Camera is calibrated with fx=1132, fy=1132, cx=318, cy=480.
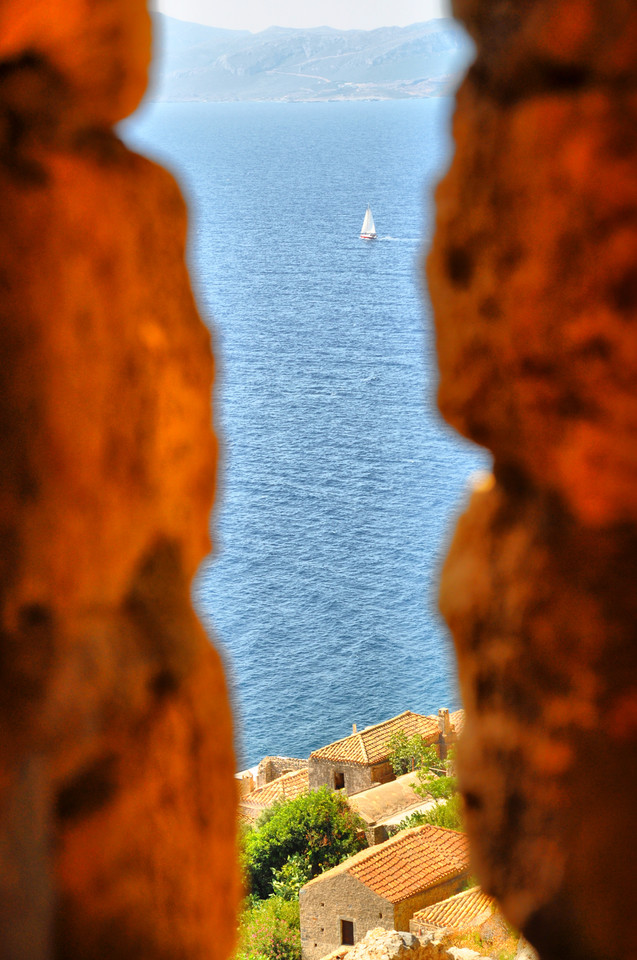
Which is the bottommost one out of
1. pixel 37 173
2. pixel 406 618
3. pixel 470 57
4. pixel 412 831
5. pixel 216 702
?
pixel 406 618

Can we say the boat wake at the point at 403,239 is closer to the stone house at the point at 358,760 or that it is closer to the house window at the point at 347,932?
the stone house at the point at 358,760

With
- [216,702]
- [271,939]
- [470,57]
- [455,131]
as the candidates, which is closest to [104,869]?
[216,702]

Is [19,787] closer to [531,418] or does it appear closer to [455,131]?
[531,418]

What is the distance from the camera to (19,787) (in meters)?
1.98

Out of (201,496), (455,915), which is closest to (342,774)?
(455,915)

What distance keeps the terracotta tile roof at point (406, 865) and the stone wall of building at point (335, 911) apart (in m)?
0.20

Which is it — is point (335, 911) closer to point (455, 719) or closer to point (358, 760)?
point (358, 760)

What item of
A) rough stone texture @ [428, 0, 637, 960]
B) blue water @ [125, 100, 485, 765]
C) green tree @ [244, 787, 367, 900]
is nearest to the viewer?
rough stone texture @ [428, 0, 637, 960]

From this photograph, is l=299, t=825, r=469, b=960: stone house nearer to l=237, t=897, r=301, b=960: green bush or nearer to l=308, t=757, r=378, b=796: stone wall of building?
l=237, t=897, r=301, b=960: green bush

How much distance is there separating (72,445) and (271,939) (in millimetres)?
29396

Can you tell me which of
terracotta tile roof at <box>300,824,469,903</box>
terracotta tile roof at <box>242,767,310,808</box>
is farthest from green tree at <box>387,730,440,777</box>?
terracotta tile roof at <box>300,824,469,903</box>

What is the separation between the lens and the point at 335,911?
28.3 m

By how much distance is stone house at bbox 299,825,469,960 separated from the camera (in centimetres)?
2764

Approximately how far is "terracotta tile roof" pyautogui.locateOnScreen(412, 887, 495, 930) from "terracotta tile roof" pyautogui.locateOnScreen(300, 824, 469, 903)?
1.23 meters
